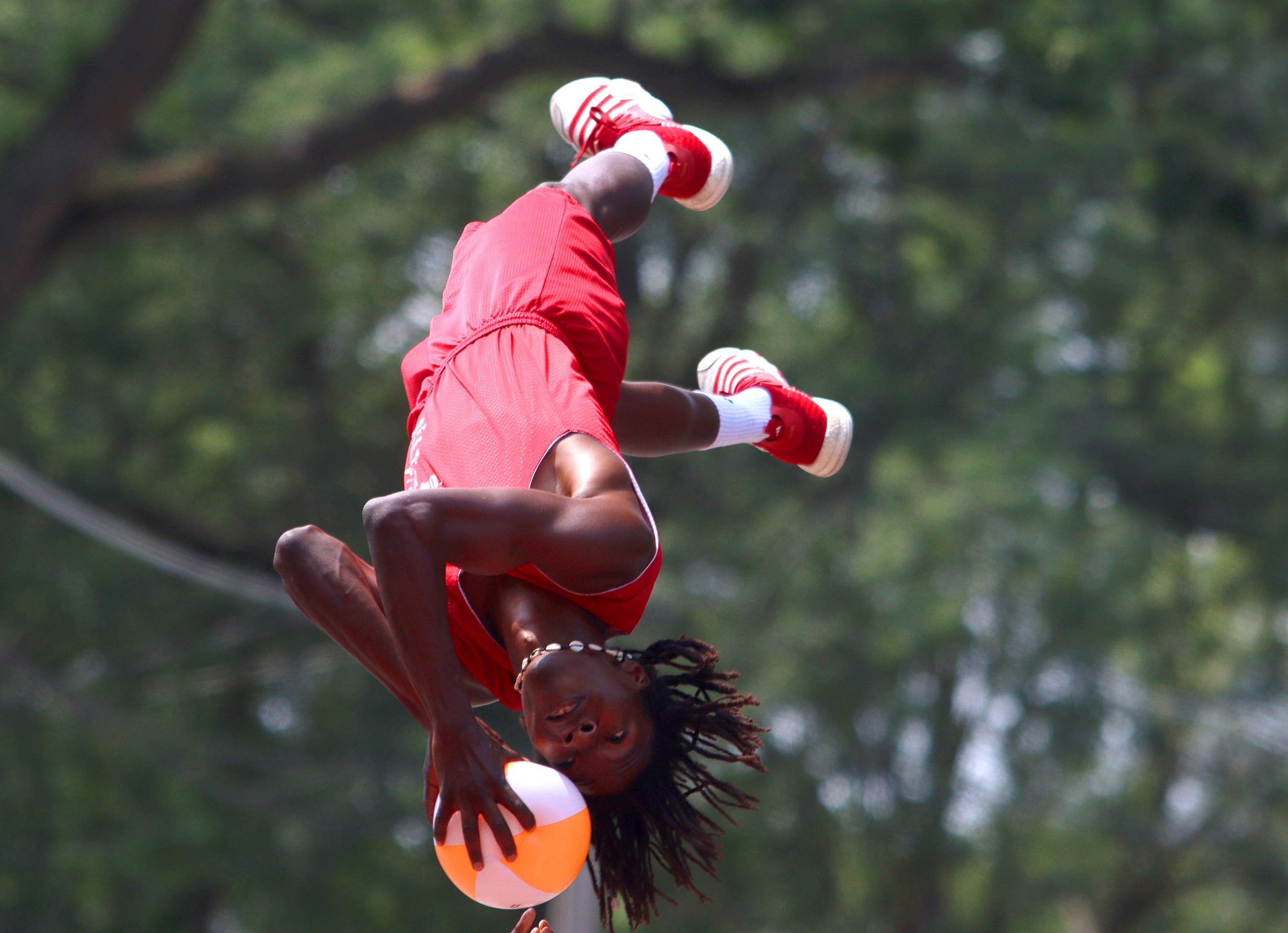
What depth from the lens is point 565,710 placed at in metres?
2.44

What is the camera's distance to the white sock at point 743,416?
3.37m

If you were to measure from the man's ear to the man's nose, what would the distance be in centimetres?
12

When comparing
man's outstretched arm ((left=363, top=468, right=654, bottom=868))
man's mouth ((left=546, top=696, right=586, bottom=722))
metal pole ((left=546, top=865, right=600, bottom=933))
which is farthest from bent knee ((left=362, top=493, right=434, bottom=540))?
metal pole ((left=546, top=865, right=600, bottom=933))

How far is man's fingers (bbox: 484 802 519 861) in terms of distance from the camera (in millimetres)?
2268

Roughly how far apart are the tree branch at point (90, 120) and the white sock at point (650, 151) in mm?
5375

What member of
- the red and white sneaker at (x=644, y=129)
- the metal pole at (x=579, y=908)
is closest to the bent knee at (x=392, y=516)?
the metal pole at (x=579, y=908)

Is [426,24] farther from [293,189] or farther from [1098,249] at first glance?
[1098,249]

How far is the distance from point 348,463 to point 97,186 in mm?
3341

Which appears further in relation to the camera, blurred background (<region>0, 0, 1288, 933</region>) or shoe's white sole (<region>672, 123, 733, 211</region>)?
blurred background (<region>0, 0, 1288, 933</region>)

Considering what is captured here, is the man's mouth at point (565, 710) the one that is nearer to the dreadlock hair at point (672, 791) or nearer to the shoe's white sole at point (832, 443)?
the dreadlock hair at point (672, 791)

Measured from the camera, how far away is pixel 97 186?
28.5 ft

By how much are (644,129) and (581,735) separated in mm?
1475

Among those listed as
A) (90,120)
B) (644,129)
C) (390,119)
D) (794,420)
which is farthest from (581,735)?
(390,119)

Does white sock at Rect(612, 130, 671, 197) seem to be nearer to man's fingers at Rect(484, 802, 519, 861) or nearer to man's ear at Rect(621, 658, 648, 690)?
man's ear at Rect(621, 658, 648, 690)
